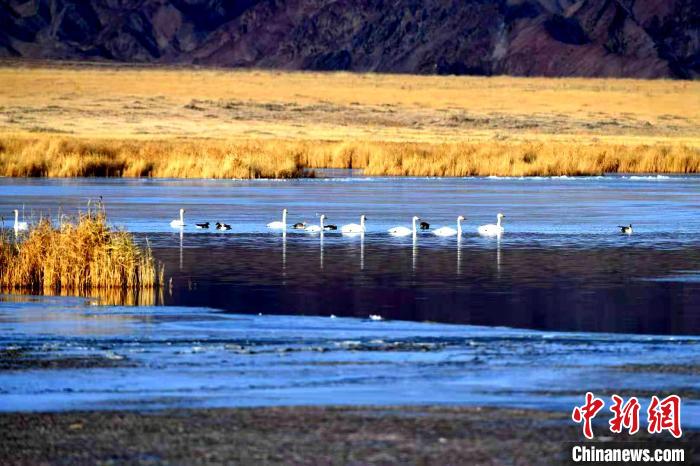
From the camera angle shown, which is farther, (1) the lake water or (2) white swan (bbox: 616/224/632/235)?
(2) white swan (bbox: 616/224/632/235)

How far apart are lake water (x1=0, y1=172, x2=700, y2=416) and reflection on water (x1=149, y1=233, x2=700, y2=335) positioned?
3cm

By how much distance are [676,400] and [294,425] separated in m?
2.72

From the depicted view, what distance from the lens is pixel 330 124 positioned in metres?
88.7

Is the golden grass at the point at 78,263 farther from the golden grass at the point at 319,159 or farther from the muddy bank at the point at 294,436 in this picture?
the golden grass at the point at 319,159

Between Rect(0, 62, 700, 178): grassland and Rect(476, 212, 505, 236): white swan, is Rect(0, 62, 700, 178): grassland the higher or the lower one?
the higher one

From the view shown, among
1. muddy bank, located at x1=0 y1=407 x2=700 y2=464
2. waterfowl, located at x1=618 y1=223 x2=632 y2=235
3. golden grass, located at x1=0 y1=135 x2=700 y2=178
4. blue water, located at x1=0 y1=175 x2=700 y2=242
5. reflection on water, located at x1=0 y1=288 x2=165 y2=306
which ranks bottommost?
muddy bank, located at x1=0 y1=407 x2=700 y2=464

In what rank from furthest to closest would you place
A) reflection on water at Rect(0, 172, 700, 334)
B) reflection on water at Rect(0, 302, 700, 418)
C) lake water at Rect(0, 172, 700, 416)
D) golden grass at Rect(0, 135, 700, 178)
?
golden grass at Rect(0, 135, 700, 178), reflection on water at Rect(0, 172, 700, 334), lake water at Rect(0, 172, 700, 416), reflection on water at Rect(0, 302, 700, 418)

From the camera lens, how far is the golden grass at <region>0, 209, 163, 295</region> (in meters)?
18.6

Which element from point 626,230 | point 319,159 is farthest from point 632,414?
point 319,159

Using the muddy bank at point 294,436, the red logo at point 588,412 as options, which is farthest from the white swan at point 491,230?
the muddy bank at point 294,436

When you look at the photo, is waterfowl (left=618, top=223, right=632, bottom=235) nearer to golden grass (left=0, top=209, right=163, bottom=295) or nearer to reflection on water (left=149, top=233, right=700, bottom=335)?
reflection on water (left=149, top=233, right=700, bottom=335)

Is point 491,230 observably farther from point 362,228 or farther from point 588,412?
point 588,412

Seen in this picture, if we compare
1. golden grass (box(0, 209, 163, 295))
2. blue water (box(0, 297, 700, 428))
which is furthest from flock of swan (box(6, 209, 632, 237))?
blue water (box(0, 297, 700, 428))

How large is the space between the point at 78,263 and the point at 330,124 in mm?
70286
